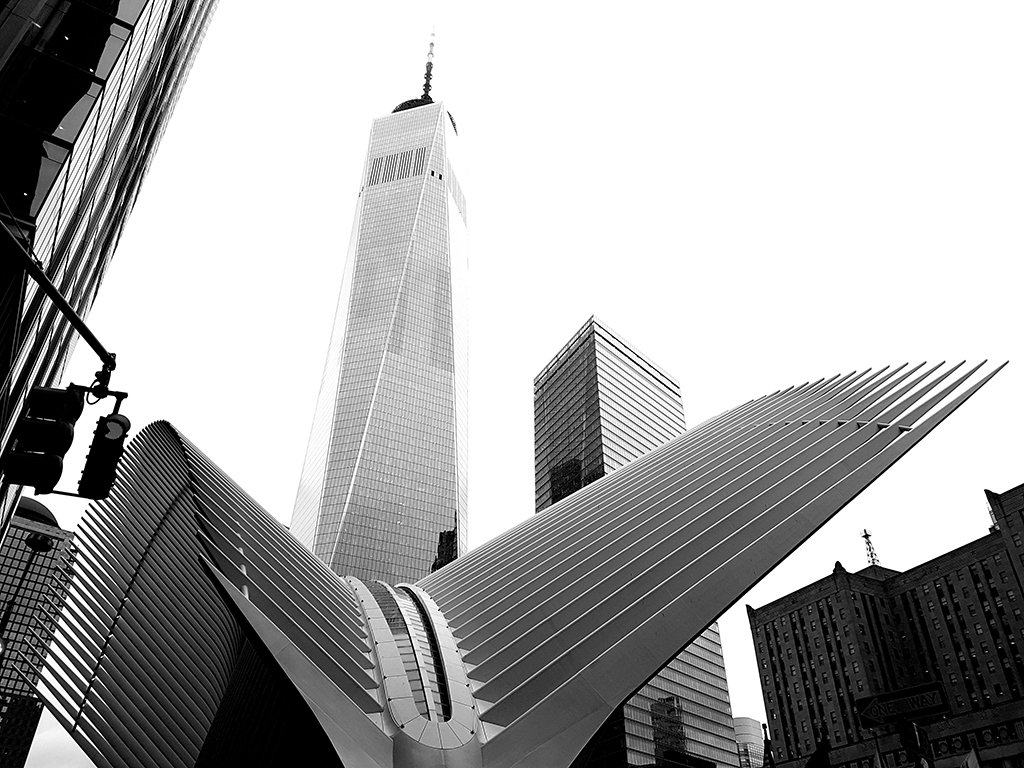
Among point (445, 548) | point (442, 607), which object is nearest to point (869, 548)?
point (445, 548)

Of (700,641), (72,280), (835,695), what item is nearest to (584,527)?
(72,280)

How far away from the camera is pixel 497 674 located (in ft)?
64.1

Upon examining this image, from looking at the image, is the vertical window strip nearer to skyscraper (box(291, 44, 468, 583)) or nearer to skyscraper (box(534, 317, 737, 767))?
skyscraper (box(291, 44, 468, 583))

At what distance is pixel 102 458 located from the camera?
7285mm

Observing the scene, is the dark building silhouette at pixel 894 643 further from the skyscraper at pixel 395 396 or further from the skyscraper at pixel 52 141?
the skyscraper at pixel 52 141

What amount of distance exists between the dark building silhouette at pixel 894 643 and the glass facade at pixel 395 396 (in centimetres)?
6428

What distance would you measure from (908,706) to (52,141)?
23.2 metres

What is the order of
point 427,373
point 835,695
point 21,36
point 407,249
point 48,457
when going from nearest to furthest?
point 48,457 → point 21,36 → point 835,695 → point 427,373 → point 407,249

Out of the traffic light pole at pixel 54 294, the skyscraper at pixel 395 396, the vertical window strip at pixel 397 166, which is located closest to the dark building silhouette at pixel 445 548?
the skyscraper at pixel 395 396

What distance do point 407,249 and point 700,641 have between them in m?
106

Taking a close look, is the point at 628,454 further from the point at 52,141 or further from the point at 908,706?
the point at 52,141

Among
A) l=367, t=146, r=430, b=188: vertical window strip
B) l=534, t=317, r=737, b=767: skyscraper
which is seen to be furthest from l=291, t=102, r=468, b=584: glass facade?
l=534, t=317, r=737, b=767: skyscraper

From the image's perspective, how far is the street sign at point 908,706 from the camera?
730 inches

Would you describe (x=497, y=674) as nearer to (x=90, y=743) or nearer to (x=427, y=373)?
(x=90, y=743)
